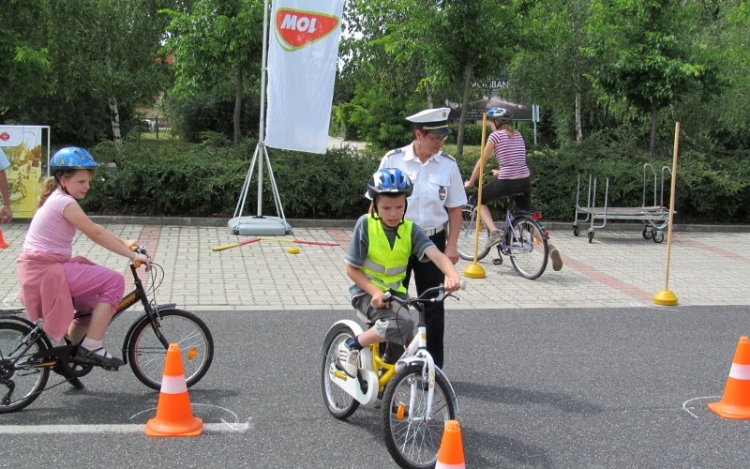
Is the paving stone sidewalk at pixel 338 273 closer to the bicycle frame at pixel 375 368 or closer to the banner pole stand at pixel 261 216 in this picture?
the banner pole stand at pixel 261 216

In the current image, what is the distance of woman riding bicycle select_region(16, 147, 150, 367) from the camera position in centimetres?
471

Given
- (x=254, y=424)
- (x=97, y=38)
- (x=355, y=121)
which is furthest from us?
(x=355, y=121)

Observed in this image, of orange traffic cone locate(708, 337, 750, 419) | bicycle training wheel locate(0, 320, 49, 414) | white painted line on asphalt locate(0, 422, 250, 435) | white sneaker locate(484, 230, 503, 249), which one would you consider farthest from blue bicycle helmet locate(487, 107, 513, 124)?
bicycle training wheel locate(0, 320, 49, 414)

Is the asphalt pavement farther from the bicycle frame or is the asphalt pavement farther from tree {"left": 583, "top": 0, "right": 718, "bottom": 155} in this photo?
tree {"left": 583, "top": 0, "right": 718, "bottom": 155}

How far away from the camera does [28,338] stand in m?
4.75

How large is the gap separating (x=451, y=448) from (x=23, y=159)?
1041 cm

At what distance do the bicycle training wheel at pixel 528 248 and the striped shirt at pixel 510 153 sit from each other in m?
0.58

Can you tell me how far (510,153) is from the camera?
9656mm

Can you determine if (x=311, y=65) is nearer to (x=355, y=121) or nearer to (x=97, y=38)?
(x=97, y=38)

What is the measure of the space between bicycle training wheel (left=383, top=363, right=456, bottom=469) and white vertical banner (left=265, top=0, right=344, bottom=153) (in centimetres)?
791

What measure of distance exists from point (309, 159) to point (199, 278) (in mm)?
4955

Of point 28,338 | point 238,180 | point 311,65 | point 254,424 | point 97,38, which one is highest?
point 97,38

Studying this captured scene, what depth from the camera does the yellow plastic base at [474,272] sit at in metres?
9.56

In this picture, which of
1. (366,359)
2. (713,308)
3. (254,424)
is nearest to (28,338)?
(254,424)
